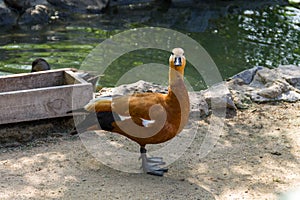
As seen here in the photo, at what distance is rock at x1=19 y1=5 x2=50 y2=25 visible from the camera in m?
13.1

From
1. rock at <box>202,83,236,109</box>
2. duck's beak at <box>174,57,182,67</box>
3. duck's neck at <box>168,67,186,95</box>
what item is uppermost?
duck's beak at <box>174,57,182,67</box>

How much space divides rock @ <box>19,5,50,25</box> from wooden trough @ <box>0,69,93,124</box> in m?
7.19

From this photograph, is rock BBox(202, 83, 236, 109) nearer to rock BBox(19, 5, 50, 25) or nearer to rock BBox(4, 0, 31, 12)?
rock BBox(19, 5, 50, 25)

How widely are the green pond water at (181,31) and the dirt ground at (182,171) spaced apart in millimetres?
3066

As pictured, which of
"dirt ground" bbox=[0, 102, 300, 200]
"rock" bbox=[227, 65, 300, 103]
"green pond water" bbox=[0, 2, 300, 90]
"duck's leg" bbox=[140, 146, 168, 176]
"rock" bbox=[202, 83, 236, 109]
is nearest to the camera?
"dirt ground" bbox=[0, 102, 300, 200]

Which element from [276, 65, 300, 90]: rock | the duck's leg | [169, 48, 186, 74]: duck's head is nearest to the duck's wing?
[169, 48, 186, 74]: duck's head

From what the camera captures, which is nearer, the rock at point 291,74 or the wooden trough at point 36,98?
the wooden trough at point 36,98

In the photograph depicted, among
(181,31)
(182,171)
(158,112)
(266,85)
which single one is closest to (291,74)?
(266,85)

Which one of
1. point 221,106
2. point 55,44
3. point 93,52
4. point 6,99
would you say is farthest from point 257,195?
point 55,44

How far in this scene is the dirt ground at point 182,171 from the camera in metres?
4.55

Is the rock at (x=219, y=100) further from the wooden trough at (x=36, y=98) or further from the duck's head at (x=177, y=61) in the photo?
the duck's head at (x=177, y=61)

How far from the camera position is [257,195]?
4559mm

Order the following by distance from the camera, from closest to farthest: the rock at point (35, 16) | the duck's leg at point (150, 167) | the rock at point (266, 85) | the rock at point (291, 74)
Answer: the duck's leg at point (150, 167)
the rock at point (266, 85)
the rock at point (291, 74)
the rock at point (35, 16)

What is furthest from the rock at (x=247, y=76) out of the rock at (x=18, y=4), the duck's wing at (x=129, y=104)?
the rock at (x=18, y=4)
